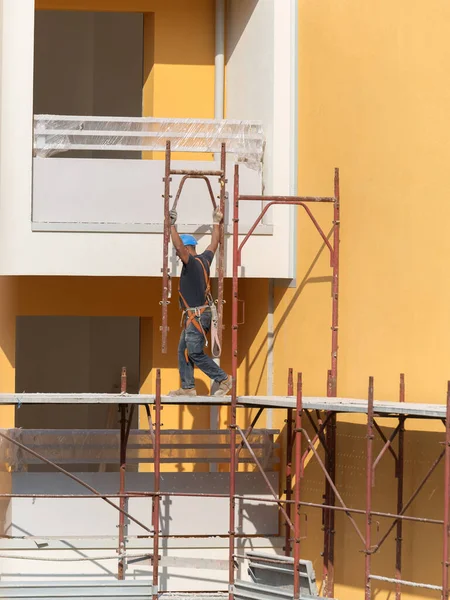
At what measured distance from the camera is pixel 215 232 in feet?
47.1

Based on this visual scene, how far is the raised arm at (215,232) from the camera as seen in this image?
46.4 feet

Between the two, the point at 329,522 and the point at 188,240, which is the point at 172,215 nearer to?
the point at 188,240

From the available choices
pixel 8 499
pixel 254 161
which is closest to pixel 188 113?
pixel 254 161

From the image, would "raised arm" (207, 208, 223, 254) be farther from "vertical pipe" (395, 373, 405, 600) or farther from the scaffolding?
"vertical pipe" (395, 373, 405, 600)

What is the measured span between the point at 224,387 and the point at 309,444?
4.73ft

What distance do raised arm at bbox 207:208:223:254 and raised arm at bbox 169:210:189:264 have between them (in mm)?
528

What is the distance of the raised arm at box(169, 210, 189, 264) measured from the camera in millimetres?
13602

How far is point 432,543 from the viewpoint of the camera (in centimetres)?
1203

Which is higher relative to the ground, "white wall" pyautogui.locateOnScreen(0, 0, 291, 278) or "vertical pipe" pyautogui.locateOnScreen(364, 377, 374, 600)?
"white wall" pyautogui.locateOnScreen(0, 0, 291, 278)

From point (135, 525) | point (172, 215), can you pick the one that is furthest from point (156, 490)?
point (172, 215)

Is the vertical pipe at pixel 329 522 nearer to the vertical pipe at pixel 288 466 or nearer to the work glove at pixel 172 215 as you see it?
the vertical pipe at pixel 288 466

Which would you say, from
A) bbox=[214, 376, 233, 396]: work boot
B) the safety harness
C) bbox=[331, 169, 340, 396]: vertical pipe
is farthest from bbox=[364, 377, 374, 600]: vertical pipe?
the safety harness

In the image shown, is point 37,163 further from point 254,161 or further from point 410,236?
point 410,236

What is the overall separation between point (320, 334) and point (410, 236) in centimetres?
205
